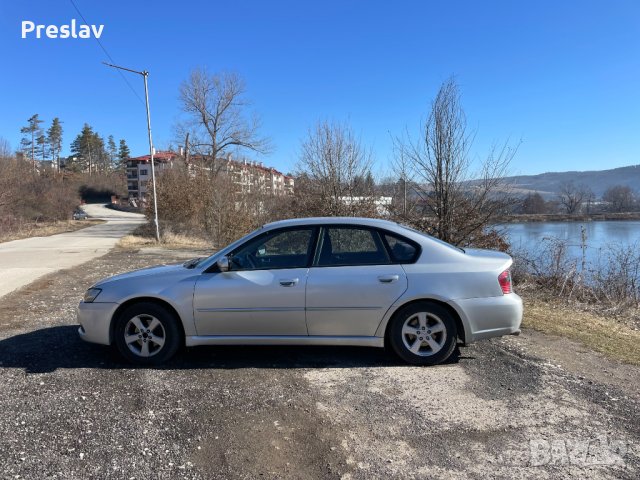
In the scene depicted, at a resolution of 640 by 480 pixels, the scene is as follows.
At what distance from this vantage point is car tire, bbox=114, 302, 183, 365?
4883 millimetres

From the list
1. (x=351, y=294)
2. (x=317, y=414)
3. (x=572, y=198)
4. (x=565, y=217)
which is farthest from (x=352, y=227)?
(x=572, y=198)

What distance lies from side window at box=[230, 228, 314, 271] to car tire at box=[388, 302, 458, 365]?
3.84 feet

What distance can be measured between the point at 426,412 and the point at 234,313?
2.07m

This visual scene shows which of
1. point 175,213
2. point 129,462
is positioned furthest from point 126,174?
point 129,462

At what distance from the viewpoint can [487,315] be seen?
478 centimetres

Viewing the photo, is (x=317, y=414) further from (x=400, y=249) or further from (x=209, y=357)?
(x=400, y=249)

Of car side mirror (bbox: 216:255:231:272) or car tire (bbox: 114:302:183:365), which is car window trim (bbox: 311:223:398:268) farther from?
car tire (bbox: 114:302:183:365)

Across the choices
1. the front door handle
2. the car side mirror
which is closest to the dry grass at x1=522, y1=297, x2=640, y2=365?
Result: the front door handle

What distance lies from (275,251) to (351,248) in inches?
32.5

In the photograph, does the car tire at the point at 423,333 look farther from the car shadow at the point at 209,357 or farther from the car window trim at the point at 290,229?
the car window trim at the point at 290,229

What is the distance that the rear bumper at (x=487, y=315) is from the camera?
4.75 meters

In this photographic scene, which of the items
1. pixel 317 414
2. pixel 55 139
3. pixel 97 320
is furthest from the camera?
pixel 55 139

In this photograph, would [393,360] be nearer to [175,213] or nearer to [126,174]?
[175,213]

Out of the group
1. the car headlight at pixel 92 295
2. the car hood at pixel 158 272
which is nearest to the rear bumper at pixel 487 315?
the car hood at pixel 158 272
